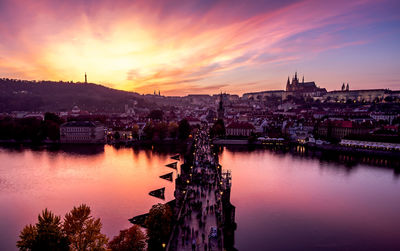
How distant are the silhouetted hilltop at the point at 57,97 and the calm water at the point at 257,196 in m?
73.1

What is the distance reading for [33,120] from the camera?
149 feet

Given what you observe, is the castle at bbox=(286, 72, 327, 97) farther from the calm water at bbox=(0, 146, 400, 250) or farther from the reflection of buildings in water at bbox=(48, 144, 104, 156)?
the reflection of buildings in water at bbox=(48, 144, 104, 156)

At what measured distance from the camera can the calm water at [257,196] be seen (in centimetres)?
1216

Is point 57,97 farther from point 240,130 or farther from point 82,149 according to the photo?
point 240,130

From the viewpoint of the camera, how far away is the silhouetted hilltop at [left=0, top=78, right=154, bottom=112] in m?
90.2

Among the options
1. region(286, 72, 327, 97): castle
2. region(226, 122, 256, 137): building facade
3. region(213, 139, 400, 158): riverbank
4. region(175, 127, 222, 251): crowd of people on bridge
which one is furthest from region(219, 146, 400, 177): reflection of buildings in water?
region(286, 72, 327, 97): castle

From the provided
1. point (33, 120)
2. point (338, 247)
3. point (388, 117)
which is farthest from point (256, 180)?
point (388, 117)

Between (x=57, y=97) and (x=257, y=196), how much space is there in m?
107

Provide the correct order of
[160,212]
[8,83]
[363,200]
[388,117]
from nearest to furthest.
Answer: [160,212]
[363,200]
[388,117]
[8,83]

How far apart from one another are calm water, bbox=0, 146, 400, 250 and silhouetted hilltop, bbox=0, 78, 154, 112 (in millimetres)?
73139

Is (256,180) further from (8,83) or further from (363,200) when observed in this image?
(8,83)

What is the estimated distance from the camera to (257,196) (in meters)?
16.9

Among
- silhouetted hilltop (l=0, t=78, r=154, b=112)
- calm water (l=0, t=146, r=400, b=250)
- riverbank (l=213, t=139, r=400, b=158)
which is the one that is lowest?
calm water (l=0, t=146, r=400, b=250)

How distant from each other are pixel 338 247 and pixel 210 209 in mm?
5796
